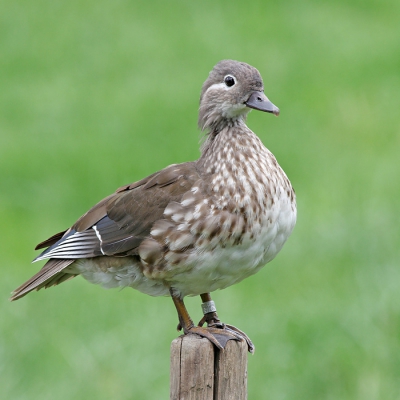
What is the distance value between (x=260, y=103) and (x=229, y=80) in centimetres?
29

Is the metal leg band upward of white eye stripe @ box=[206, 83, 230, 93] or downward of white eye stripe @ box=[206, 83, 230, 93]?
downward

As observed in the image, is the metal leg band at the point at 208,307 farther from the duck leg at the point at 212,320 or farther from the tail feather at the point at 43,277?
the tail feather at the point at 43,277

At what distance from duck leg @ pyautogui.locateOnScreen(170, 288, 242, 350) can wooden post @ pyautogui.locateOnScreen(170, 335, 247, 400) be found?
41 millimetres

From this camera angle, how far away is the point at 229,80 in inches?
226

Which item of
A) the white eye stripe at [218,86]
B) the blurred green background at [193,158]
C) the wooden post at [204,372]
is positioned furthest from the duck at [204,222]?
the blurred green background at [193,158]

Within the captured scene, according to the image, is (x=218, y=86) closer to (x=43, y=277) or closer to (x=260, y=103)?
(x=260, y=103)

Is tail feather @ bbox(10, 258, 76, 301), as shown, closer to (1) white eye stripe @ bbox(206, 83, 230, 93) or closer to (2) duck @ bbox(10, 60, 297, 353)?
(2) duck @ bbox(10, 60, 297, 353)

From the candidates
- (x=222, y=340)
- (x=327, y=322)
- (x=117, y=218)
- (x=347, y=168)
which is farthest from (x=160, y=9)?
(x=222, y=340)

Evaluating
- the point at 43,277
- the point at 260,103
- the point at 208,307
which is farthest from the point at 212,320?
the point at 260,103

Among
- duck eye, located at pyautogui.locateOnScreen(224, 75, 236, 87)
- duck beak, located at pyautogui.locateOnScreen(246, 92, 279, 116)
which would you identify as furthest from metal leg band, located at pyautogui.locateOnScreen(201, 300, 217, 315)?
duck eye, located at pyautogui.locateOnScreen(224, 75, 236, 87)

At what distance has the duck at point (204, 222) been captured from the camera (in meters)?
5.39

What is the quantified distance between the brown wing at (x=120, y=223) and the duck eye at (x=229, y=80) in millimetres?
500

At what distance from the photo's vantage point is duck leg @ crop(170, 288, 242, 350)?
16.0 ft

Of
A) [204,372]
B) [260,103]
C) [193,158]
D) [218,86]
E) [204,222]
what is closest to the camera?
[204,372]
